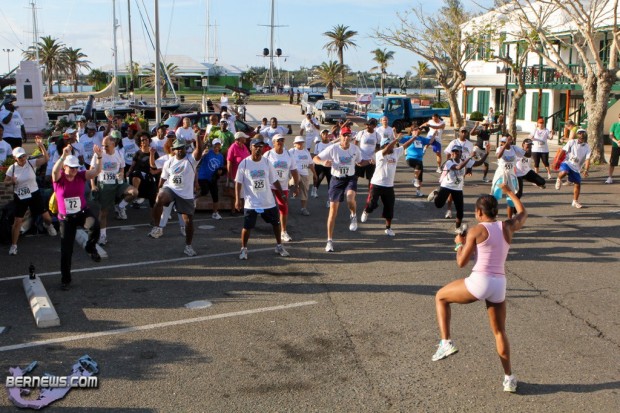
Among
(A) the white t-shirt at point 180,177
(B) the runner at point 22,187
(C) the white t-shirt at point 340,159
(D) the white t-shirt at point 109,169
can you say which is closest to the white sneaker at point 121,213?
(D) the white t-shirt at point 109,169

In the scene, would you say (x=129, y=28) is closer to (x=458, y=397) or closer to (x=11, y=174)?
(x=11, y=174)

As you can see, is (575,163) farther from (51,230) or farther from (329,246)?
(51,230)

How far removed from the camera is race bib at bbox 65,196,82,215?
8203 millimetres

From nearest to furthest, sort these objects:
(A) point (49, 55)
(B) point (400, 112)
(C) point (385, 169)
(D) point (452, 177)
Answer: (C) point (385, 169), (D) point (452, 177), (B) point (400, 112), (A) point (49, 55)

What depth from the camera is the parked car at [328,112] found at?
42.7 meters

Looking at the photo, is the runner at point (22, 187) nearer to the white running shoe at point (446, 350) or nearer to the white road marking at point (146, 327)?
the white road marking at point (146, 327)

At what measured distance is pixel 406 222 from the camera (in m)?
12.5

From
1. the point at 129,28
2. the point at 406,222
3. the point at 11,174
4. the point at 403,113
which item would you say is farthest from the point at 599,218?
the point at 129,28

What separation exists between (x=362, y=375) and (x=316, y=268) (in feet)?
11.8

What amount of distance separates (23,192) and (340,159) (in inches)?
198

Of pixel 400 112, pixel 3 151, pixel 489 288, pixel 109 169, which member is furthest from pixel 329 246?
pixel 400 112

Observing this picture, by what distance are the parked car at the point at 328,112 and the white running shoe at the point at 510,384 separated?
1472 inches

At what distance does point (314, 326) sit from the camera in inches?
273
